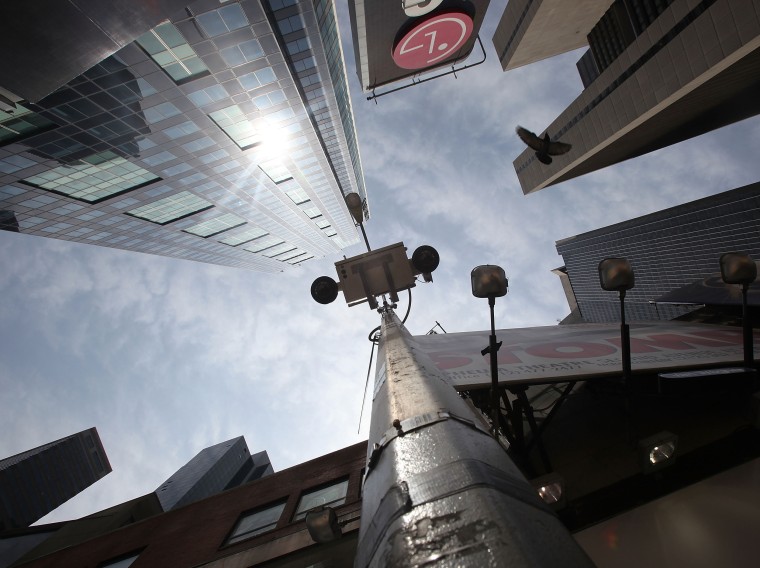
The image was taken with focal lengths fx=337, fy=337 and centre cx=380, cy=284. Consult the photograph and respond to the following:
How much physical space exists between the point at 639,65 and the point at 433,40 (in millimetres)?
27722

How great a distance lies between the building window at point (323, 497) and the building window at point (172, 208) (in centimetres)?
2803

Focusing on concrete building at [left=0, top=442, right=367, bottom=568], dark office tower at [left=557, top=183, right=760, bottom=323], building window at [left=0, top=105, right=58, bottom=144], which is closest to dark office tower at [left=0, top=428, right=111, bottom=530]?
building window at [left=0, top=105, right=58, bottom=144]

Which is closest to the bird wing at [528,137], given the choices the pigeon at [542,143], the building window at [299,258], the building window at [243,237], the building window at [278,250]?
the pigeon at [542,143]

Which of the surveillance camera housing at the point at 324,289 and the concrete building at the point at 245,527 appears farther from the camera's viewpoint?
the concrete building at the point at 245,527

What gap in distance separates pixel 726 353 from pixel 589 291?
112892 mm

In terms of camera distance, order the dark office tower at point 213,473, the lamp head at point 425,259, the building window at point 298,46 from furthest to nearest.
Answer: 1. the dark office tower at point 213,473
2. the building window at point 298,46
3. the lamp head at point 425,259

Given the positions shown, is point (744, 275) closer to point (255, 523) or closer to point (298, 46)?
point (255, 523)

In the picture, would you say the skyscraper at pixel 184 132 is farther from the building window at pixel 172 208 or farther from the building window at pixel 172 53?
the building window at pixel 172 208

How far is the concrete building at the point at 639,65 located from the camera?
30.5m

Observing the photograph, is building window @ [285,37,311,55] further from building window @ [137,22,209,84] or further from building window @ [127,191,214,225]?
building window @ [127,191,214,225]

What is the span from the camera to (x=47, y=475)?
92.1m

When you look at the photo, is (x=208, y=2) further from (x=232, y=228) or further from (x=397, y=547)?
(x=232, y=228)

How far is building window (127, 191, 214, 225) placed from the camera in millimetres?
30297

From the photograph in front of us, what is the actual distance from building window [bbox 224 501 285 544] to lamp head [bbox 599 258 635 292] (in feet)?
41.6
